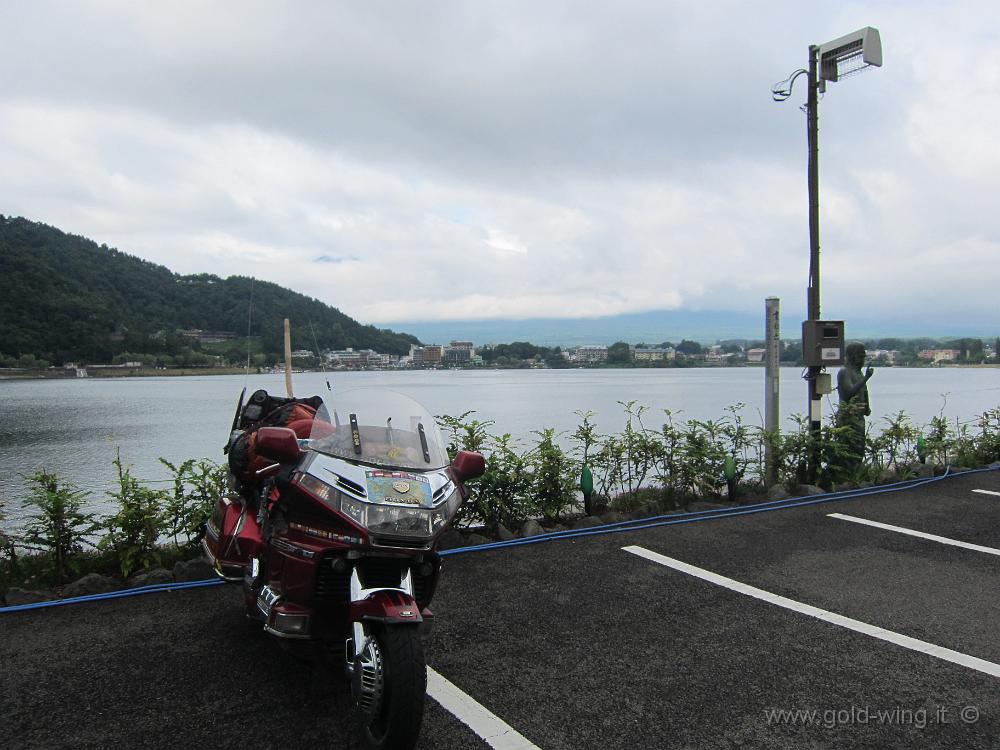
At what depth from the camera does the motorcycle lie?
221cm

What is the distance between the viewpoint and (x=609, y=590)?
3912 millimetres

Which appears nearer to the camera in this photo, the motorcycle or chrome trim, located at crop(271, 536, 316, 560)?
the motorcycle

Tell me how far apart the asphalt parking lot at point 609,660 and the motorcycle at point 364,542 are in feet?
1.06

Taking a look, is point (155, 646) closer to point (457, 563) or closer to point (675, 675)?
point (457, 563)

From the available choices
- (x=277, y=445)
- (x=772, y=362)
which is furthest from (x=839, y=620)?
(x=772, y=362)

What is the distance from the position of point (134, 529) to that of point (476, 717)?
2.79 meters

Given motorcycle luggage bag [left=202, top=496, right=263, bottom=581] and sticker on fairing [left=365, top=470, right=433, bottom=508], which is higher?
sticker on fairing [left=365, top=470, right=433, bottom=508]

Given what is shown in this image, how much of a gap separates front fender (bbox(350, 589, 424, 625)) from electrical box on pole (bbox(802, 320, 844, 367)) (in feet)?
20.7

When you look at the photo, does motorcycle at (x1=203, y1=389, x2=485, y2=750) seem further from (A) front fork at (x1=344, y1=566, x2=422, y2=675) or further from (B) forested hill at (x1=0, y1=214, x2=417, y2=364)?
(B) forested hill at (x1=0, y1=214, x2=417, y2=364)

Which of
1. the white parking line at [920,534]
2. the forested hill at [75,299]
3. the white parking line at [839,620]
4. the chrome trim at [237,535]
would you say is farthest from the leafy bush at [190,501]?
the forested hill at [75,299]

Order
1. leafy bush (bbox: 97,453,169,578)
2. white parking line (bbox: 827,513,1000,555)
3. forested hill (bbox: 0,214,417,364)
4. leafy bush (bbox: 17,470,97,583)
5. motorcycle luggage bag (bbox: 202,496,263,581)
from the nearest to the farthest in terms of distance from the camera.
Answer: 1. motorcycle luggage bag (bbox: 202,496,263,581)
2. leafy bush (bbox: 17,470,97,583)
3. leafy bush (bbox: 97,453,169,578)
4. white parking line (bbox: 827,513,1000,555)
5. forested hill (bbox: 0,214,417,364)

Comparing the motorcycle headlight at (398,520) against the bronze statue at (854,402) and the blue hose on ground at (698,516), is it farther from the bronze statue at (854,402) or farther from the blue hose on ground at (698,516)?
the bronze statue at (854,402)

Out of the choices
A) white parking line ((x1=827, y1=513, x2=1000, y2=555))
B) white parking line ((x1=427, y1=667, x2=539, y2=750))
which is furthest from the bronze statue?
white parking line ((x1=427, y1=667, x2=539, y2=750))

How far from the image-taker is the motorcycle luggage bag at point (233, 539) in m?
3.13
